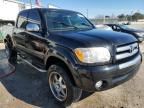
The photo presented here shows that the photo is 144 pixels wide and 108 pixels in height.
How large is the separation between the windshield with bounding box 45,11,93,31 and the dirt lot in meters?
1.57

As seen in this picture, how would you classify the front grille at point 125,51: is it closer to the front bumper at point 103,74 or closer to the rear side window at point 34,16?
the front bumper at point 103,74

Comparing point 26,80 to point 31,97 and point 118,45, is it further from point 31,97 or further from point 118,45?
point 118,45

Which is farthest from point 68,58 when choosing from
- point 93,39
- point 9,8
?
point 9,8

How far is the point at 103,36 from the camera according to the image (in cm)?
363

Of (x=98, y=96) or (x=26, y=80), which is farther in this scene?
(x=26, y=80)

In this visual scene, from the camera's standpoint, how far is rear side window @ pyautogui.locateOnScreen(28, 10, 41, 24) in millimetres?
4644

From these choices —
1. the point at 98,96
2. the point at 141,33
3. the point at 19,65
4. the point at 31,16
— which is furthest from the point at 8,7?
the point at 98,96

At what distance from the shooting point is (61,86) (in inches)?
155

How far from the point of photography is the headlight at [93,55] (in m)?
3.25

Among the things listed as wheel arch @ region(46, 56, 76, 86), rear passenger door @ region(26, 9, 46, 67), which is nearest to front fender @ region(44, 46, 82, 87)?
wheel arch @ region(46, 56, 76, 86)

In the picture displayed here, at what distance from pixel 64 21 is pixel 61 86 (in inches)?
63.9

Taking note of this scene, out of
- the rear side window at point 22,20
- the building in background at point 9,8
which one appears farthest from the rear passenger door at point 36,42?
the building in background at point 9,8

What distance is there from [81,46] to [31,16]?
2.36 meters

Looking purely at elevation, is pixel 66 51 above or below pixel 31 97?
above
